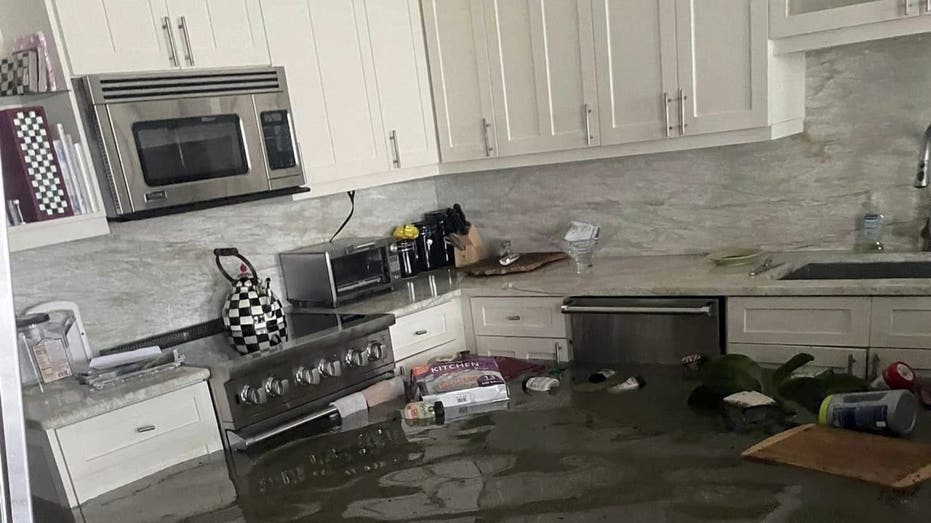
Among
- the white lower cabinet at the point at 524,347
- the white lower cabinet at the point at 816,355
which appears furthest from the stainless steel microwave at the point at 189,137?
the white lower cabinet at the point at 816,355

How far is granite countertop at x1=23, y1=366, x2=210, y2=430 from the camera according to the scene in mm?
1773

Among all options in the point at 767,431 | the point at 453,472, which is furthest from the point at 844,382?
the point at 453,472

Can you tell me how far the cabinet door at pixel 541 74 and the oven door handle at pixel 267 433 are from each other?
1365 millimetres

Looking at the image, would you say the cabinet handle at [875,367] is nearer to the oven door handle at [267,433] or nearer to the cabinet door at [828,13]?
the cabinet door at [828,13]

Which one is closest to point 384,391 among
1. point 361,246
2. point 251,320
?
point 251,320

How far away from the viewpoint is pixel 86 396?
1.89 m

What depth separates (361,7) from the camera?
2.74 m

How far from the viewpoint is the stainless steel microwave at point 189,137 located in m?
1.99

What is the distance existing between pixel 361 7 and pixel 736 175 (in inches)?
64.3

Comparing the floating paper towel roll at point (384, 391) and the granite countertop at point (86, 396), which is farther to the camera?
the floating paper towel roll at point (384, 391)

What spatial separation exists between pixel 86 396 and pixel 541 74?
1937 mm

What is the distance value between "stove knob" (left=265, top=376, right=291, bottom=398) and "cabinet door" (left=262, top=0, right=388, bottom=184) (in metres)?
0.81

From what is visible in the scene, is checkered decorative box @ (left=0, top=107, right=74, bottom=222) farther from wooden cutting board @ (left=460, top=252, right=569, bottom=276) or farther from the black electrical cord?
wooden cutting board @ (left=460, top=252, right=569, bottom=276)

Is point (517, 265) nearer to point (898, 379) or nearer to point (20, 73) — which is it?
point (898, 379)
